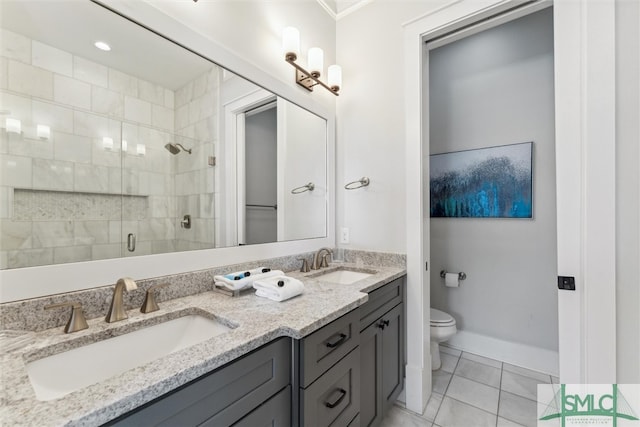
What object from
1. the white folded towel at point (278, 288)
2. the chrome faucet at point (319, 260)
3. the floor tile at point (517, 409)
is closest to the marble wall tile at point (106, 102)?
the white folded towel at point (278, 288)

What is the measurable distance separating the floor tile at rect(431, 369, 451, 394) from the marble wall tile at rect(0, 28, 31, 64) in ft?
8.44

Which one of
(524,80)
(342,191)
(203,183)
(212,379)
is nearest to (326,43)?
(342,191)

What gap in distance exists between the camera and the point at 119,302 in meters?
0.85

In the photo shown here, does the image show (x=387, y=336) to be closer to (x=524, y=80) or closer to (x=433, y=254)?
(x=433, y=254)

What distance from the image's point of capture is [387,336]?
57.7 inches

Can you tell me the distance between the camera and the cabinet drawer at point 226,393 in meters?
0.56

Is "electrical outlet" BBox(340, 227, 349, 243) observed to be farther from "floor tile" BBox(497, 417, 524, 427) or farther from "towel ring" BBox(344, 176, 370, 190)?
"floor tile" BBox(497, 417, 524, 427)

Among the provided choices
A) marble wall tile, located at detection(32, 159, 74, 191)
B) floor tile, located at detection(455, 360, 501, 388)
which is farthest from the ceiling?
floor tile, located at detection(455, 360, 501, 388)

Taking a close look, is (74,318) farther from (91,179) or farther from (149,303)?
(91,179)

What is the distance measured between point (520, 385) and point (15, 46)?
3.07m

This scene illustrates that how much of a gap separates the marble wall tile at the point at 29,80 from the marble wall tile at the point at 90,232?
406 mm

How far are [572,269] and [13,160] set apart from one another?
7.00 feet

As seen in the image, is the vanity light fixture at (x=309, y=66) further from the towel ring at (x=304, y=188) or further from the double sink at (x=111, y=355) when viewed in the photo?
the double sink at (x=111, y=355)

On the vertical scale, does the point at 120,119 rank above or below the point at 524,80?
below
